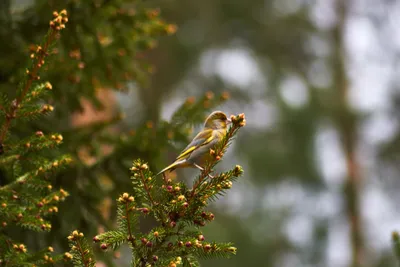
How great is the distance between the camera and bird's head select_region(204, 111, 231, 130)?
2318 millimetres

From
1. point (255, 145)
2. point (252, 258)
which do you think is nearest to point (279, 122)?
point (255, 145)

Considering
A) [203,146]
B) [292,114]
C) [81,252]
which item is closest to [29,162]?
[81,252]

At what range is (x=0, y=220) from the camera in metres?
2.27

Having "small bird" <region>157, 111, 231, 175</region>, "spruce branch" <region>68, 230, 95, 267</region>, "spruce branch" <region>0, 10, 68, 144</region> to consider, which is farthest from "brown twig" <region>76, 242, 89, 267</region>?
"spruce branch" <region>0, 10, 68, 144</region>

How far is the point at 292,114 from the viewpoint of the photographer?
13422mm

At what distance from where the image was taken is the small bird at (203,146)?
7.22 feet

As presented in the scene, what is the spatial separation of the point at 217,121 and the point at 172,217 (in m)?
0.55

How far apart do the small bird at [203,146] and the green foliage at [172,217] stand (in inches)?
6.7

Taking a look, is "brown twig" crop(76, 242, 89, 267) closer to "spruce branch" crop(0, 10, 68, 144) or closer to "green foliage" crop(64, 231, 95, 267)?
"green foliage" crop(64, 231, 95, 267)

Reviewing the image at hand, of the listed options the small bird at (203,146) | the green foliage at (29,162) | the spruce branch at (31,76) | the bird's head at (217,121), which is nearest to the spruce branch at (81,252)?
the green foliage at (29,162)

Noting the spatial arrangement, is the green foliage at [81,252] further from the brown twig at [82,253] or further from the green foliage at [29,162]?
the green foliage at [29,162]

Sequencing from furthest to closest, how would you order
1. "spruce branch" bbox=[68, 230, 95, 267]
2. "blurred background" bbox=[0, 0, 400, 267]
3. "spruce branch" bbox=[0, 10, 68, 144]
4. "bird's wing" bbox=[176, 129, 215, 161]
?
"blurred background" bbox=[0, 0, 400, 267], "bird's wing" bbox=[176, 129, 215, 161], "spruce branch" bbox=[0, 10, 68, 144], "spruce branch" bbox=[68, 230, 95, 267]

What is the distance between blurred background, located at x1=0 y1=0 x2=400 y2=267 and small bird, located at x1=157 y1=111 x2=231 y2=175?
8958 mm

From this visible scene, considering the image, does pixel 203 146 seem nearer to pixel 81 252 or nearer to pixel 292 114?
pixel 81 252
